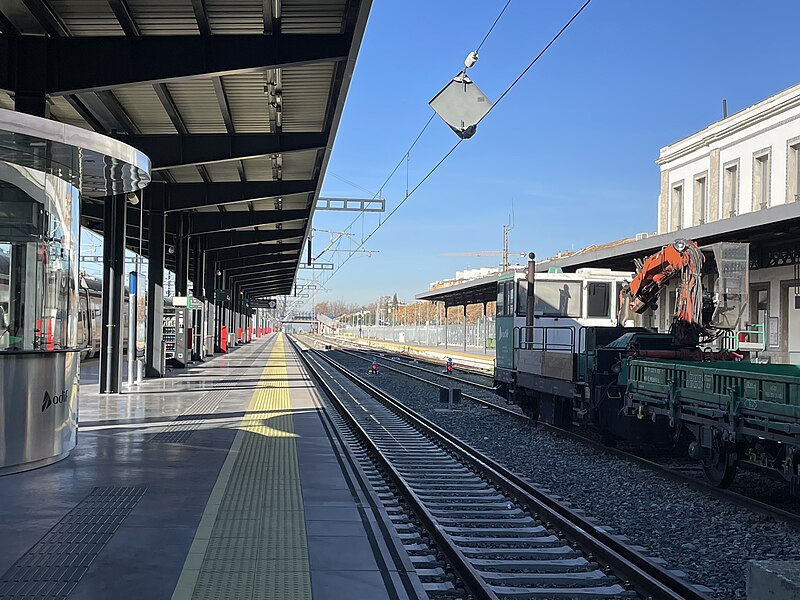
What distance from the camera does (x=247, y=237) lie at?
1651 inches

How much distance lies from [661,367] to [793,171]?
23772 millimetres

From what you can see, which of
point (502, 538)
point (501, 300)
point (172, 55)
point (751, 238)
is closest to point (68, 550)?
point (502, 538)

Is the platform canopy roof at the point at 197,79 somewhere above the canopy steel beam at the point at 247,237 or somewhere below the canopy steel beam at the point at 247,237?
above

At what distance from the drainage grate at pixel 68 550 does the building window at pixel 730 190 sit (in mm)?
31504

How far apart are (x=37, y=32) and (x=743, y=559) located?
1241 centimetres

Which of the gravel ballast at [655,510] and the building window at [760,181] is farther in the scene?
the building window at [760,181]

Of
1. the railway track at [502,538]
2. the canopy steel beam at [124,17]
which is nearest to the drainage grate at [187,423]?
the railway track at [502,538]

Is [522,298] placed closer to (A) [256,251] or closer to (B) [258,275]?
(A) [256,251]

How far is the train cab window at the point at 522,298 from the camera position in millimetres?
17719

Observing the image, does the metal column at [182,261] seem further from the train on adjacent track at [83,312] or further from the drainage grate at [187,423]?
the drainage grate at [187,423]

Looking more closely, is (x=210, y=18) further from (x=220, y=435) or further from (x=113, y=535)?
(x=113, y=535)

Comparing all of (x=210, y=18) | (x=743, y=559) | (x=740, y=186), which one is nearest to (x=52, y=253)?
(x=210, y=18)

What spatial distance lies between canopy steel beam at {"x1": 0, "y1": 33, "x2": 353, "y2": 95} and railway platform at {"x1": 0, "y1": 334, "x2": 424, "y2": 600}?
225 inches

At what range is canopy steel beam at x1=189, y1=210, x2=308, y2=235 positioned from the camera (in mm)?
34125
